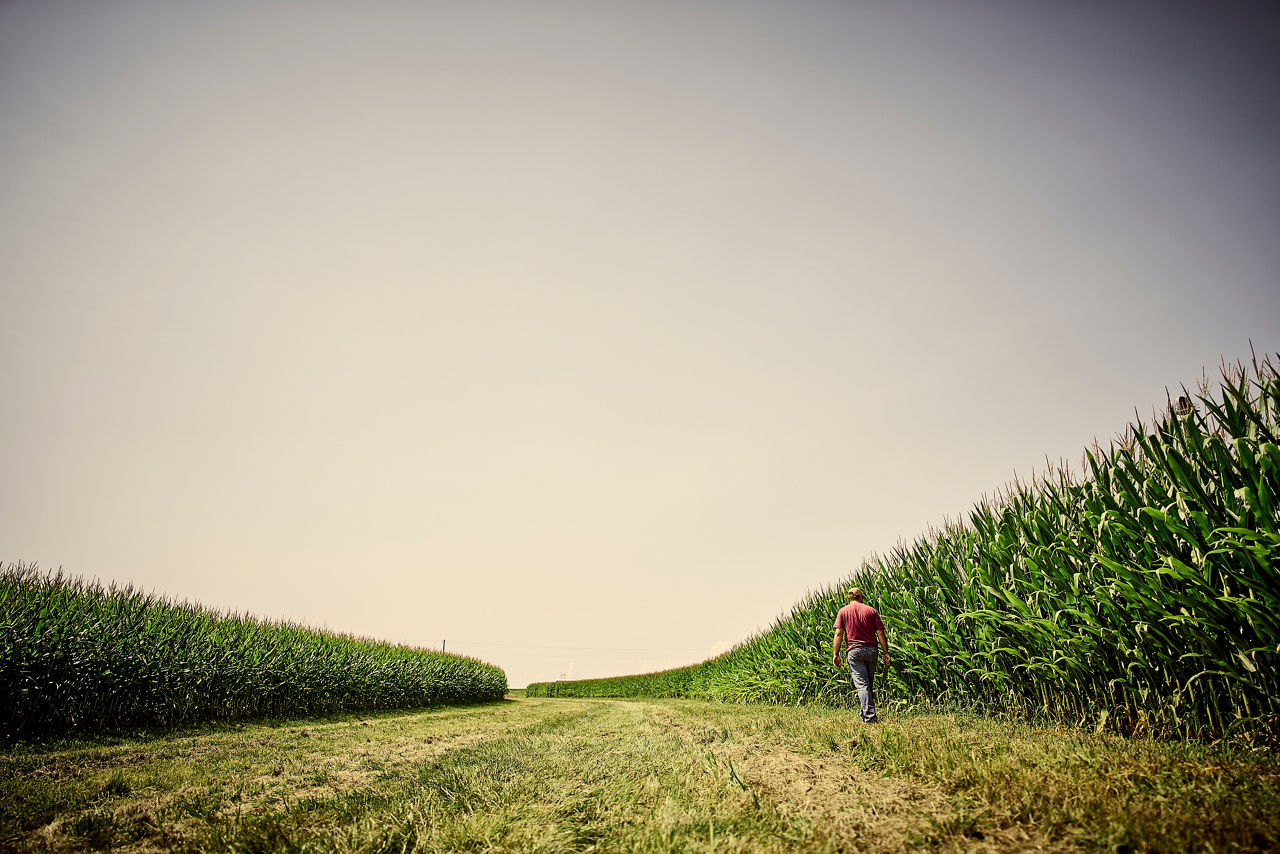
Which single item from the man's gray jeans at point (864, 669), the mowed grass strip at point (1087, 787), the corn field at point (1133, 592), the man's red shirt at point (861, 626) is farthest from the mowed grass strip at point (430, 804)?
the corn field at point (1133, 592)

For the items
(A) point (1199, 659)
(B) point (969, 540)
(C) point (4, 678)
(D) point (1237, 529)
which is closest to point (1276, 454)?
(D) point (1237, 529)

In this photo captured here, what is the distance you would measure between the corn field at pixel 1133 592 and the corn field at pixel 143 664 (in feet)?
52.2

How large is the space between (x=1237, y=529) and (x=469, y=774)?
706cm

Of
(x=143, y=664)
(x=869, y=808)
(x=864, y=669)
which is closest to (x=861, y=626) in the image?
(x=864, y=669)

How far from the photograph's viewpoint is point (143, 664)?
11.7 m

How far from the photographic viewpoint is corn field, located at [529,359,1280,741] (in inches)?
187

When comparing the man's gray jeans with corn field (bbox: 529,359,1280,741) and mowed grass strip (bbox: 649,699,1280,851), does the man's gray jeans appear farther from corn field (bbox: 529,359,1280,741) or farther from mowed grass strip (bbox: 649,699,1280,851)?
mowed grass strip (bbox: 649,699,1280,851)

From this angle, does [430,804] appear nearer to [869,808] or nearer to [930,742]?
[869,808]

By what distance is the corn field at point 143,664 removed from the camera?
10.1 metres

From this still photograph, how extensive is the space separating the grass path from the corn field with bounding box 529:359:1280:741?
108 centimetres

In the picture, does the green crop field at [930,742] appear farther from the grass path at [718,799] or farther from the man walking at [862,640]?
the man walking at [862,640]

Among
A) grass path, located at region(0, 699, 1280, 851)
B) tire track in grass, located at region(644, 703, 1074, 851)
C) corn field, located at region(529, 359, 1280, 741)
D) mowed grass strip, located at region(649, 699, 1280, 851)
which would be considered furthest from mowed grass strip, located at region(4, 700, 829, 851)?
corn field, located at region(529, 359, 1280, 741)

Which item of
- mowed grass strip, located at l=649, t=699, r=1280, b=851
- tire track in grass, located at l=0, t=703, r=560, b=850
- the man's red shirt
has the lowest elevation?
tire track in grass, located at l=0, t=703, r=560, b=850

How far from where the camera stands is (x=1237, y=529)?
175 inches
